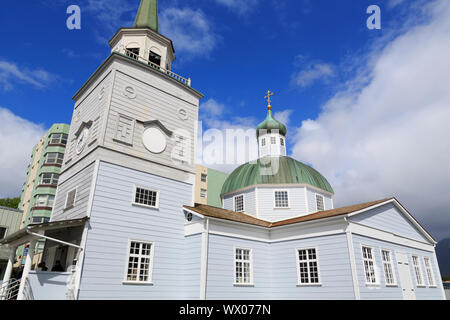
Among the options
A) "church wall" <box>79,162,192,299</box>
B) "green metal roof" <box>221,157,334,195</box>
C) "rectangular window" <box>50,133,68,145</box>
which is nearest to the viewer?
"church wall" <box>79,162,192,299</box>

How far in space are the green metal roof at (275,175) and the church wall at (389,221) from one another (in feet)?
21.2

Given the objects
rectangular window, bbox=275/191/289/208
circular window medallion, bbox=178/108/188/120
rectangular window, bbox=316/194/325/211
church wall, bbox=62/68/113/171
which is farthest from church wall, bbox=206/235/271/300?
church wall, bbox=62/68/113/171

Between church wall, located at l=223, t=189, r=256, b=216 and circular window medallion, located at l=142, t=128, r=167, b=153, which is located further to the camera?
church wall, located at l=223, t=189, r=256, b=216

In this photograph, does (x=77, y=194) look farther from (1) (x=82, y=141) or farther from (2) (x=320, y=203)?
(2) (x=320, y=203)

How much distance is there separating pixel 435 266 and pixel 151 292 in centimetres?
2215

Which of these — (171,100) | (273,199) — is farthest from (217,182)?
(171,100)

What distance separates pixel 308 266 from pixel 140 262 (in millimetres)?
9492

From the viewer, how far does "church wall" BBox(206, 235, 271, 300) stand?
1661cm

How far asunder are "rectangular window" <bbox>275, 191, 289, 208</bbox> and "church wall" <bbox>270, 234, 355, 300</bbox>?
19.5 feet

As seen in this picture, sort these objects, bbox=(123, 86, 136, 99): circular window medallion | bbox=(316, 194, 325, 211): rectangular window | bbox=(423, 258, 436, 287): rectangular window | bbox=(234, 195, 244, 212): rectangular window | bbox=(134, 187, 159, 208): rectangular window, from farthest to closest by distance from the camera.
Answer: bbox=(234, 195, 244, 212): rectangular window, bbox=(316, 194, 325, 211): rectangular window, bbox=(423, 258, 436, 287): rectangular window, bbox=(123, 86, 136, 99): circular window medallion, bbox=(134, 187, 159, 208): rectangular window

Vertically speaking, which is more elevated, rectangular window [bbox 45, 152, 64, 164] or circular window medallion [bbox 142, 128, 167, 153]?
rectangular window [bbox 45, 152, 64, 164]

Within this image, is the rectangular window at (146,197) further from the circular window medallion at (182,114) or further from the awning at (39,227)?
the circular window medallion at (182,114)

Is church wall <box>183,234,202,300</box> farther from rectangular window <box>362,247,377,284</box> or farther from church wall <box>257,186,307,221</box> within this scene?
rectangular window <box>362,247,377,284</box>

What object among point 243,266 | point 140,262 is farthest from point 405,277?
point 140,262
